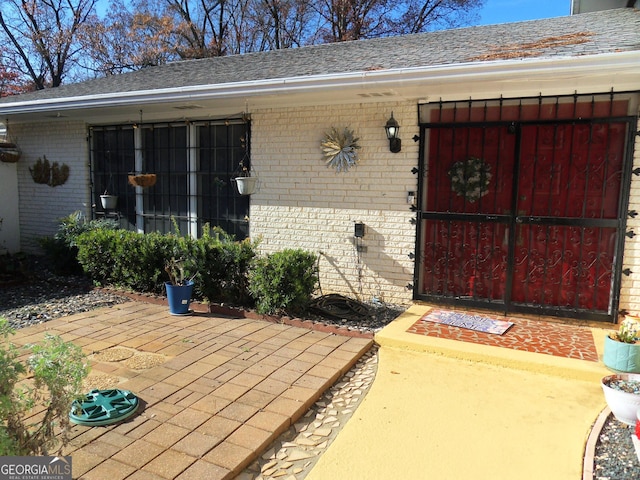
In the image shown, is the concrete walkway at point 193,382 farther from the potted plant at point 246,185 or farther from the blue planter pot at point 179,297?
the potted plant at point 246,185

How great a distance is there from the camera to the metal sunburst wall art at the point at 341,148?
5.63m

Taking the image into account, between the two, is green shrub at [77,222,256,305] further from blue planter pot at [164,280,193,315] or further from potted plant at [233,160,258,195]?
potted plant at [233,160,258,195]

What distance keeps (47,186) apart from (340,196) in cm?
575

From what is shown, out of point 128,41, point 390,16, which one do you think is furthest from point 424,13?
point 128,41

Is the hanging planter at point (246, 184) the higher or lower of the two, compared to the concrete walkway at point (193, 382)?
higher

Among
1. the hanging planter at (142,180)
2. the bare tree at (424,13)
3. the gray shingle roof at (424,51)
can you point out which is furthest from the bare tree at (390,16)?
the hanging planter at (142,180)

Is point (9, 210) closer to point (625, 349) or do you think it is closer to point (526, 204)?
point (526, 204)

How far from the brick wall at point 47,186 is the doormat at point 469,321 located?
6.22 m

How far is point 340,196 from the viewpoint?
5.80 metres

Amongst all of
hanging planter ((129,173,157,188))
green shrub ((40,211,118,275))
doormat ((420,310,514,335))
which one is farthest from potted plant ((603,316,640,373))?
green shrub ((40,211,118,275))

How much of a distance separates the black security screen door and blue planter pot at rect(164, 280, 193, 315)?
108 inches

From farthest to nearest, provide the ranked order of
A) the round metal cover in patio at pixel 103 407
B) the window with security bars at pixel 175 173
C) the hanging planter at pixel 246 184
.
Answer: the window with security bars at pixel 175 173, the hanging planter at pixel 246 184, the round metal cover in patio at pixel 103 407

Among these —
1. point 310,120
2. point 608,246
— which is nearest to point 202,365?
point 310,120

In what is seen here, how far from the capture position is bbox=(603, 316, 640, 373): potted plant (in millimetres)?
3488
